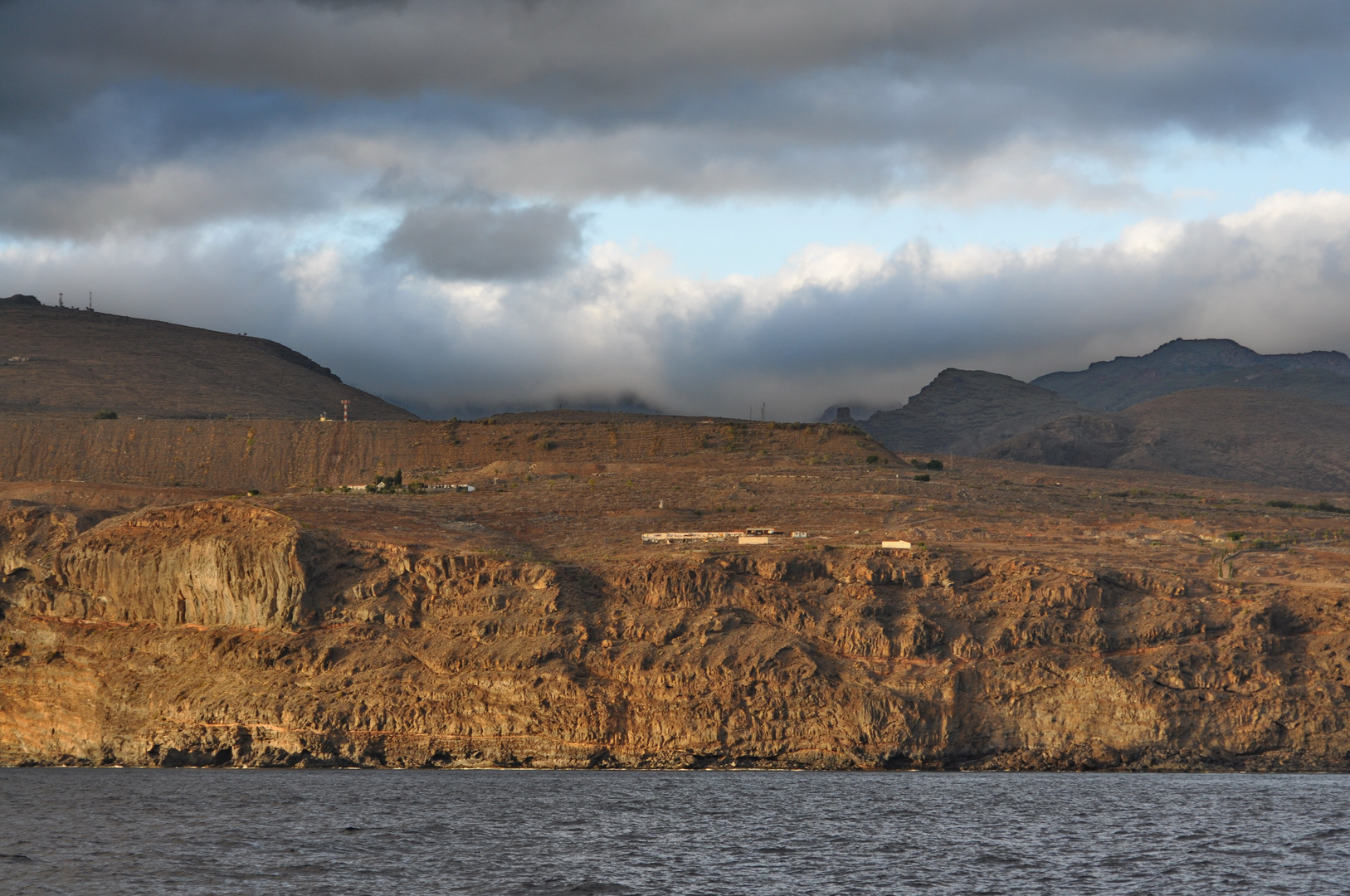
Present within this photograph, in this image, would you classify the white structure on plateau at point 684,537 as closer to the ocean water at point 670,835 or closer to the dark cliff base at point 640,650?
the dark cliff base at point 640,650

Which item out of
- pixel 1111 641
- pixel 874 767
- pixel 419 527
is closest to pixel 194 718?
pixel 419 527

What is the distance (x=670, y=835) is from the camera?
46.0m

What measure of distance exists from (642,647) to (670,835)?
24.8 metres

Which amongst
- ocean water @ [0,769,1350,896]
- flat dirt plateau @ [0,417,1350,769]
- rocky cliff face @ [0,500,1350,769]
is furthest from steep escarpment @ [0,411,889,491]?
ocean water @ [0,769,1350,896]

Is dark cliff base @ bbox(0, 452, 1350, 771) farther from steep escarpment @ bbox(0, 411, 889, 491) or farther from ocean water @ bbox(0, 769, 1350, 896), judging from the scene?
steep escarpment @ bbox(0, 411, 889, 491)

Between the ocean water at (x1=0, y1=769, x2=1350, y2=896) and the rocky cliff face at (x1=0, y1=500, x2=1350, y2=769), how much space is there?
3.51 metres

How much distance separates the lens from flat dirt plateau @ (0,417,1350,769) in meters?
67.9

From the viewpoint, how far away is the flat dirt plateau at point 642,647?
2675 inches

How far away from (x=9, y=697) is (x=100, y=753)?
24.1ft

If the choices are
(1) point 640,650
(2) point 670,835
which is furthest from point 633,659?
(2) point 670,835

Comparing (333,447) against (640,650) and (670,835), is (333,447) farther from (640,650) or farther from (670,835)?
(670,835)

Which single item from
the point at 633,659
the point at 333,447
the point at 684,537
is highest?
the point at 333,447

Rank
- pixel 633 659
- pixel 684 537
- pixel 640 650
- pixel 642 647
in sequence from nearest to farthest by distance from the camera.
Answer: pixel 633 659, pixel 640 650, pixel 642 647, pixel 684 537

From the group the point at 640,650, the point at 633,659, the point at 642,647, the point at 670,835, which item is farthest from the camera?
the point at 642,647
